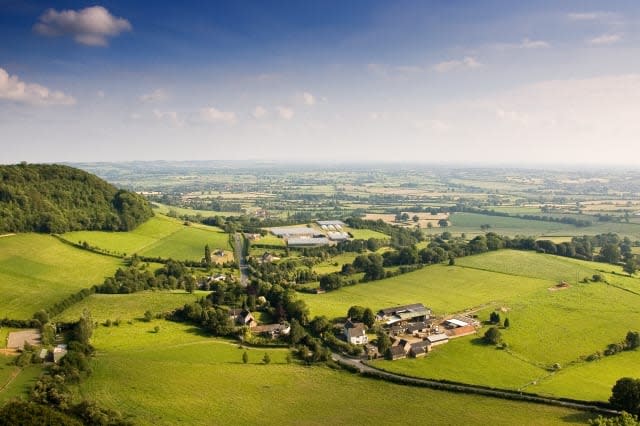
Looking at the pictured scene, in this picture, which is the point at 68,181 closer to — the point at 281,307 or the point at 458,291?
the point at 281,307

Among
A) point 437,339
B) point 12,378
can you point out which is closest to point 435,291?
point 437,339

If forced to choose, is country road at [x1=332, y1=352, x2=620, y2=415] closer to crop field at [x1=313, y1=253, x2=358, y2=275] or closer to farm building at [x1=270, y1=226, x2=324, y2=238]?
crop field at [x1=313, y1=253, x2=358, y2=275]

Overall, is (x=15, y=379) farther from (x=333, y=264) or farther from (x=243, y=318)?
(x=333, y=264)

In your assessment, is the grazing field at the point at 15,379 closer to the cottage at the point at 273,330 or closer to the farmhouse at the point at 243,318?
the farmhouse at the point at 243,318

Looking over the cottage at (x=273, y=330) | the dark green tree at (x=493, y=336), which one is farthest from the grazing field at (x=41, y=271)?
the dark green tree at (x=493, y=336)

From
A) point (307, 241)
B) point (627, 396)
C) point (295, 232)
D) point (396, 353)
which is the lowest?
point (396, 353)

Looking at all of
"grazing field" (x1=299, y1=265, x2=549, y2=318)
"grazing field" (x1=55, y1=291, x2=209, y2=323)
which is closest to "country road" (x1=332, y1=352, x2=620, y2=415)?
"grazing field" (x1=299, y1=265, x2=549, y2=318)

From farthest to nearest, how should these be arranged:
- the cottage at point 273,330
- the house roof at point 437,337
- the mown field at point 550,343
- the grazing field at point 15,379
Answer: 1. the cottage at point 273,330
2. the house roof at point 437,337
3. the mown field at point 550,343
4. the grazing field at point 15,379
